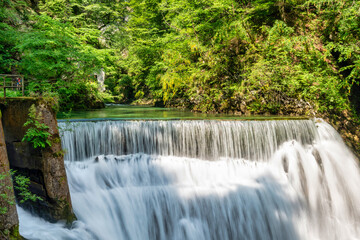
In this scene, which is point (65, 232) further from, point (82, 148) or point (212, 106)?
point (212, 106)

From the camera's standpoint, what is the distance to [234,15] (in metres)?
13.1

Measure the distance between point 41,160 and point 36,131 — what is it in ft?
1.95

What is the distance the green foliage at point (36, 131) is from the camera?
4.84 metres

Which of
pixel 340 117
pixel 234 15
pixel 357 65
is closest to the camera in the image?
pixel 357 65

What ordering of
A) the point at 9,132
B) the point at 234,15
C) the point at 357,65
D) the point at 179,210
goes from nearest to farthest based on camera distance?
the point at 9,132
the point at 179,210
the point at 357,65
the point at 234,15

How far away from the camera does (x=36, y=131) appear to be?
493cm

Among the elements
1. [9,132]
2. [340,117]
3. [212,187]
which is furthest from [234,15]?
[9,132]

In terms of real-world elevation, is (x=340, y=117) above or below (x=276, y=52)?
below

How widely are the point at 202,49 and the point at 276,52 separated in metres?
3.96

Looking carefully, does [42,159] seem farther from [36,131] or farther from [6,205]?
[6,205]

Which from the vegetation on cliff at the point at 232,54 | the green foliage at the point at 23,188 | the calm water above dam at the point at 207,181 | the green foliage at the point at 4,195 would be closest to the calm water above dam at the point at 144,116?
the vegetation on cliff at the point at 232,54

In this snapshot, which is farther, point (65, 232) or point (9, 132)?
point (9, 132)

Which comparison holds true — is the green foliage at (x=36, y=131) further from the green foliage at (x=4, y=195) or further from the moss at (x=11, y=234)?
the moss at (x=11, y=234)

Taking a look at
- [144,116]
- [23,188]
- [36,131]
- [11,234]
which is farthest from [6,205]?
[144,116]
